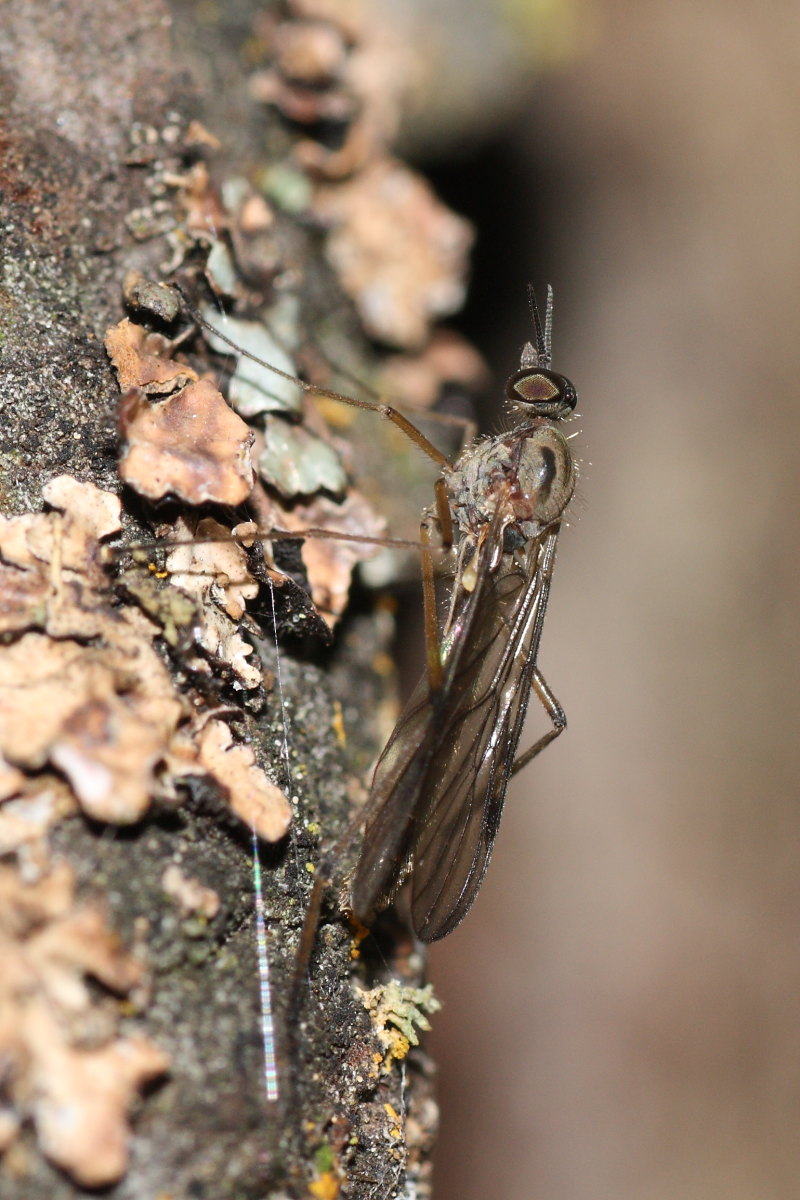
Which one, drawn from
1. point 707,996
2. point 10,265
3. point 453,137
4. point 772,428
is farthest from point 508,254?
point 707,996

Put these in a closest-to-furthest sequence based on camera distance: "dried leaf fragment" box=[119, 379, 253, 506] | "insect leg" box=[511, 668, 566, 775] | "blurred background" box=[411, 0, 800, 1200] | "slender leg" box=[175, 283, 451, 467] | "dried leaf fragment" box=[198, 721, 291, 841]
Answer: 1. "dried leaf fragment" box=[198, 721, 291, 841]
2. "dried leaf fragment" box=[119, 379, 253, 506]
3. "slender leg" box=[175, 283, 451, 467]
4. "insect leg" box=[511, 668, 566, 775]
5. "blurred background" box=[411, 0, 800, 1200]

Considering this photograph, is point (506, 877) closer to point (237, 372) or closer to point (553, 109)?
point (237, 372)

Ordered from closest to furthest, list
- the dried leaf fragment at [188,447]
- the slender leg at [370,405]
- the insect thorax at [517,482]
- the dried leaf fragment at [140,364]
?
the dried leaf fragment at [188,447] → the dried leaf fragment at [140,364] → the slender leg at [370,405] → the insect thorax at [517,482]

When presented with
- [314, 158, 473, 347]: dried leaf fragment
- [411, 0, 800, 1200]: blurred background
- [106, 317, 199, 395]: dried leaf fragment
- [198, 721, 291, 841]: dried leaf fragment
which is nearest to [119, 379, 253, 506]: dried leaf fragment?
[106, 317, 199, 395]: dried leaf fragment

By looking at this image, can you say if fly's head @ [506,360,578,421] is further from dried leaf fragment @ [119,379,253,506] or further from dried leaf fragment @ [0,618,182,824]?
dried leaf fragment @ [0,618,182,824]

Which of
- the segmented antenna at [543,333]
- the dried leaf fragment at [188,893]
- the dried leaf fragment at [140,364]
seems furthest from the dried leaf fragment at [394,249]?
the dried leaf fragment at [188,893]

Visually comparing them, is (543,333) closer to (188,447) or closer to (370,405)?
(370,405)

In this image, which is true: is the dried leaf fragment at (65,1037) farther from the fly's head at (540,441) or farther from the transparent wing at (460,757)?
the fly's head at (540,441)
